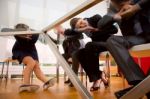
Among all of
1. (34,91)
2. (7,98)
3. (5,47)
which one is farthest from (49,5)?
(7,98)

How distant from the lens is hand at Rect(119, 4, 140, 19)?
114 cm

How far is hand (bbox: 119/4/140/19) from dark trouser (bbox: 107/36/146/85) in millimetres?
119

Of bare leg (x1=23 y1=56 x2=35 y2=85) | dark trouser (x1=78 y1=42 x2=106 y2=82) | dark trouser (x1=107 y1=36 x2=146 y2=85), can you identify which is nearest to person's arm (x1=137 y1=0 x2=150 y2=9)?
dark trouser (x1=107 y1=36 x2=146 y2=85)

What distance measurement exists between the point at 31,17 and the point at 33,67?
3.11 m

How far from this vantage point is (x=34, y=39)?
2795mm

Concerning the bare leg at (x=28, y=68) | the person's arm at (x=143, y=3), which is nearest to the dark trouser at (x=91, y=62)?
the bare leg at (x=28, y=68)


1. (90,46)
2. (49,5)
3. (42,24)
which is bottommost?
(90,46)

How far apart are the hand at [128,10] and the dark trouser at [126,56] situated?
0.39 feet

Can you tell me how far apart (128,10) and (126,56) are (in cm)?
25

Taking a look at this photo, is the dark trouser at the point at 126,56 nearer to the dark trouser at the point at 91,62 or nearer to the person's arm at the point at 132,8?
the person's arm at the point at 132,8

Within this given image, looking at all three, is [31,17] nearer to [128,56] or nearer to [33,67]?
[33,67]

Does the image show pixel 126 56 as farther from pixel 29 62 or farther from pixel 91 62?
pixel 29 62

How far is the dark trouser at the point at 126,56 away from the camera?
3.30 feet

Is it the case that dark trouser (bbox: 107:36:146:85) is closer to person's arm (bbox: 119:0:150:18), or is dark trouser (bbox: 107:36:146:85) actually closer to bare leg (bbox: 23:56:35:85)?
person's arm (bbox: 119:0:150:18)
